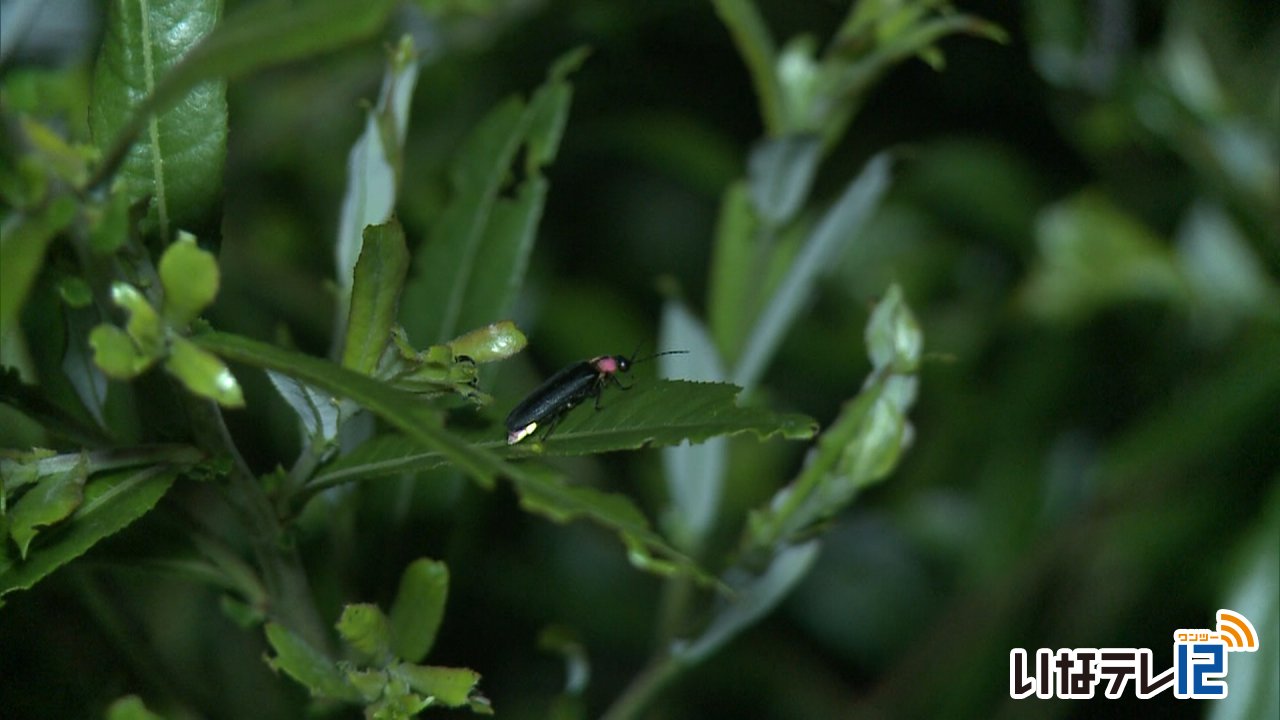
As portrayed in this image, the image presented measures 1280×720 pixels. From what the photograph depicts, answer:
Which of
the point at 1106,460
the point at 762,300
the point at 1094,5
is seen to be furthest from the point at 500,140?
the point at 1094,5

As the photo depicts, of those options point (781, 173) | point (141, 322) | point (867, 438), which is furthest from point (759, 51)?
point (141, 322)

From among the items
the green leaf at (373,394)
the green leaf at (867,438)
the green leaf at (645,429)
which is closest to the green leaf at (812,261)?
the green leaf at (867,438)

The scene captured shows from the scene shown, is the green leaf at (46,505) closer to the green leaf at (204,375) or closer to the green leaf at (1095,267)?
the green leaf at (204,375)

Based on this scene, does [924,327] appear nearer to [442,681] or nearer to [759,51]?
[759,51]

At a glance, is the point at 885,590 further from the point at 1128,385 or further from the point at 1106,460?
the point at 1128,385

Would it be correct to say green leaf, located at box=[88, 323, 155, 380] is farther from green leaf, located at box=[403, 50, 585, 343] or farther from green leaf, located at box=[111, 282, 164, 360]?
green leaf, located at box=[403, 50, 585, 343]

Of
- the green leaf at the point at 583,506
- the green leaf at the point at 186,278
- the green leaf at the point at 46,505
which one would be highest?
the green leaf at the point at 186,278

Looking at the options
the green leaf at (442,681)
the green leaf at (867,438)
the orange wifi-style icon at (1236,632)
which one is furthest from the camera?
the orange wifi-style icon at (1236,632)

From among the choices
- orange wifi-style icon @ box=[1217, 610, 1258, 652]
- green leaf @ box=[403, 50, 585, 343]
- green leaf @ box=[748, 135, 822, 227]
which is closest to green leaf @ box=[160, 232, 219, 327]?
green leaf @ box=[403, 50, 585, 343]
